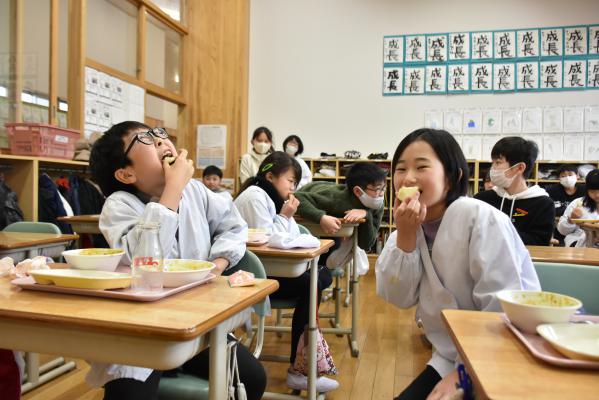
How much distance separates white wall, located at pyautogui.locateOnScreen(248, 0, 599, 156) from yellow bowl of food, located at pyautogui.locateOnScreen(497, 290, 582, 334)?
548 cm

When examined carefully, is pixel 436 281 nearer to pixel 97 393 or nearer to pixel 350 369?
pixel 350 369

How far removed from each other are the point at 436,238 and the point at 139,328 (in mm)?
757

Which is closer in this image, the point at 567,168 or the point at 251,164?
the point at 567,168

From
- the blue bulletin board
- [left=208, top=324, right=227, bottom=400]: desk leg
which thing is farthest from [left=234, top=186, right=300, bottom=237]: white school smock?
the blue bulletin board

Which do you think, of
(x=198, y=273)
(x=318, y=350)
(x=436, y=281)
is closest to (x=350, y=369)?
(x=318, y=350)

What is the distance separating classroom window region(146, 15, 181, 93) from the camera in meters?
5.65

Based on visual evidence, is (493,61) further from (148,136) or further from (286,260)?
(148,136)

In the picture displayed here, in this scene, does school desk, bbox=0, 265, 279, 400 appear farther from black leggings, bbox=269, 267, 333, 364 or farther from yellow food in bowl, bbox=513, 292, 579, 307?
black leggings, bbox=269, 267, 333, 364

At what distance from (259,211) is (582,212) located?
328 centimetres

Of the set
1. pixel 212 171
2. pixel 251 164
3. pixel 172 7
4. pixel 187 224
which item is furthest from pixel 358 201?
pixel 172 7

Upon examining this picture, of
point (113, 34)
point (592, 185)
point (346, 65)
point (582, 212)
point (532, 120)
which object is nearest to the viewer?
point (592, 185)

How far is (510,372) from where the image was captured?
582mm

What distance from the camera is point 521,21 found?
5859 millimetres

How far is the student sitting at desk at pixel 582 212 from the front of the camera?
13.0 ft
